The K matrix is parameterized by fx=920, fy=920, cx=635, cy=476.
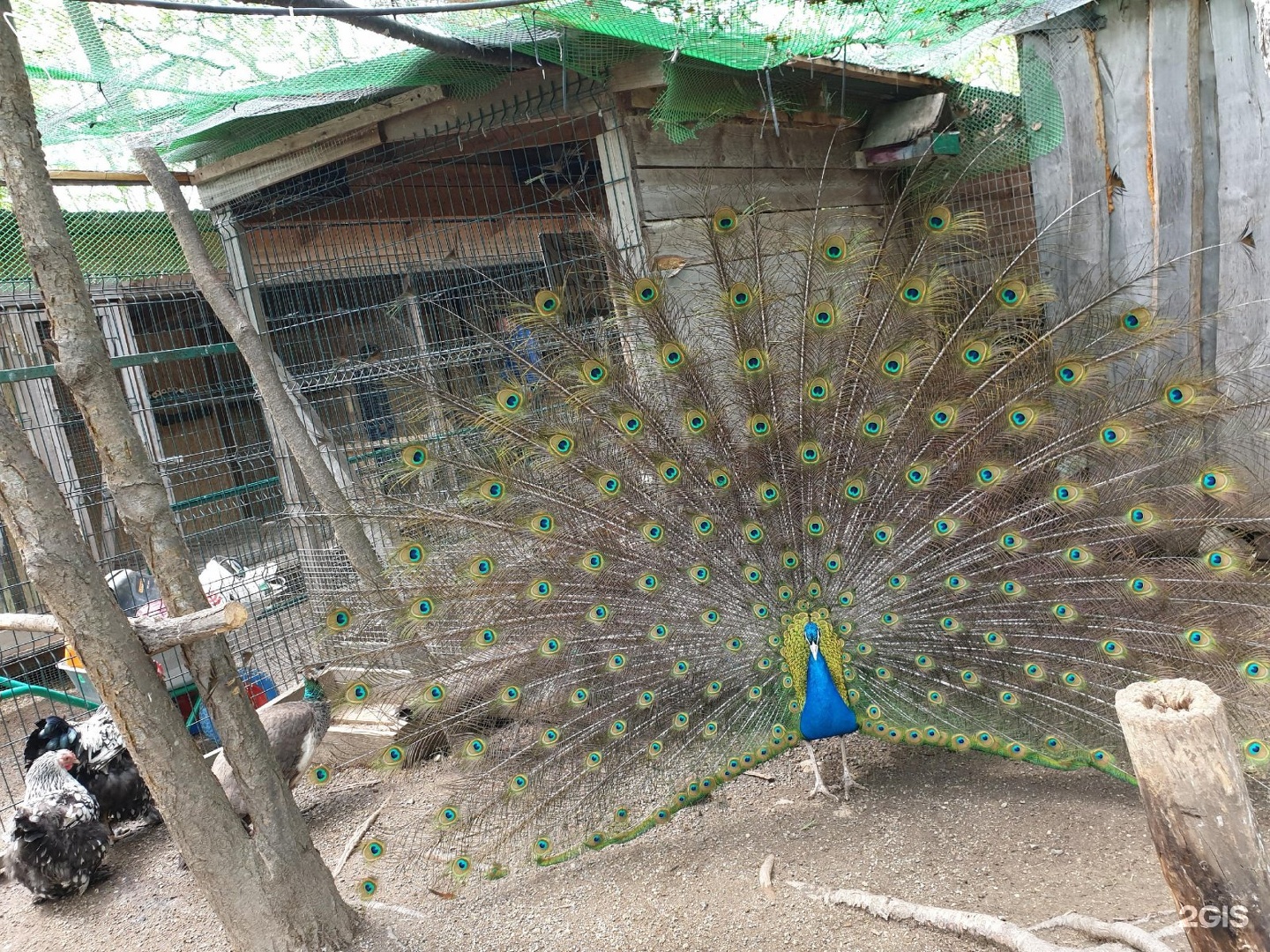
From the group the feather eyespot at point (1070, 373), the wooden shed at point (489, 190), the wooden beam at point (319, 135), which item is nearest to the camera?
the feather eyespot at point (1070, 373)

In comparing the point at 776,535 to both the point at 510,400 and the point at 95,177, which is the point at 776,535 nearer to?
the point at 510,400

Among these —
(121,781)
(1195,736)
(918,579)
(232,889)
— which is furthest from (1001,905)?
(121,781)

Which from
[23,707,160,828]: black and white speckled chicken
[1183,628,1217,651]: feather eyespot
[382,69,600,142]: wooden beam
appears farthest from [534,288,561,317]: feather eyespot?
[23,707,160,828]: black and white speckled chicken

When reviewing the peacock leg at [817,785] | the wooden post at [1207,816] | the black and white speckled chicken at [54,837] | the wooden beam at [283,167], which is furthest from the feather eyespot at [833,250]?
the black and white speckled chicken at [54,837]

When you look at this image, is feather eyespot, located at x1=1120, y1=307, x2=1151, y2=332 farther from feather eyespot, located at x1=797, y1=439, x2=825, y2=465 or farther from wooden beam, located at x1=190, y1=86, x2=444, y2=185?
wooden beam, located at x1=190, y1=86, x2=444, y2=185

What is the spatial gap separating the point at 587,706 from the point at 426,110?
3.56 metres

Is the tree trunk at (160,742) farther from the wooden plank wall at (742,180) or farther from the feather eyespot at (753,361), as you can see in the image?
the wooden plank wall at (742,180)

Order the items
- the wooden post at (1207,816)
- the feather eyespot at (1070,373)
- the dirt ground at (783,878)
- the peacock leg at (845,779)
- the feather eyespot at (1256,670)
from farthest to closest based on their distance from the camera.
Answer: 1. the peacock leg at (845,779)
2. the feather eyespot at (1070,373)
3. the feather eyespot at (1256,670)
4. the dirt ground at (783,878)
5. the wooden post at (1207,816)

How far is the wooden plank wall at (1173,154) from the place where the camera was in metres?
4.95

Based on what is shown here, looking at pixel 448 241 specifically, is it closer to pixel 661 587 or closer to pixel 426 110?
pixel 426 110

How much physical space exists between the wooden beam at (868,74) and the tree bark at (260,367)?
10.5ft

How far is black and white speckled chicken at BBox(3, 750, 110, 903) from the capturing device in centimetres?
403

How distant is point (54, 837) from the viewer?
13.3ft

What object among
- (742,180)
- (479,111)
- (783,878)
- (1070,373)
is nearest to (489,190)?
(479,111)
